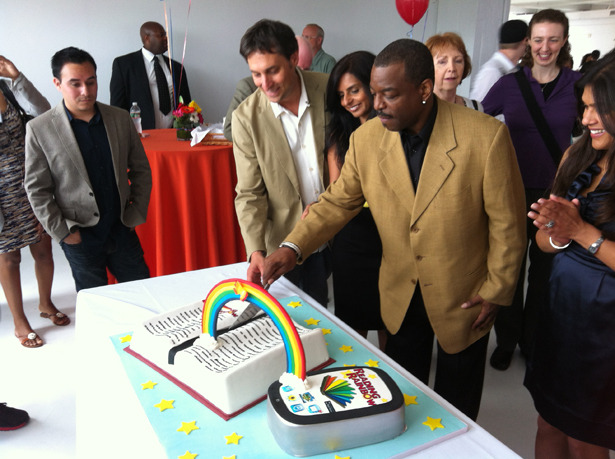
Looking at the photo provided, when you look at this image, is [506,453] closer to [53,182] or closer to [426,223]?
[426,223]

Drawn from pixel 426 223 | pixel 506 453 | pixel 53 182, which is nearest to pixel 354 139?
pixel 426 223

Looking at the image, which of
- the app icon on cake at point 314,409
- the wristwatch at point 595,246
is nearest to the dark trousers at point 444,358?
the wristwatch at point 595,246

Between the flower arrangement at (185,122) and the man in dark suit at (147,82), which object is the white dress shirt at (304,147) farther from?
the man in dark suit at (147,82)

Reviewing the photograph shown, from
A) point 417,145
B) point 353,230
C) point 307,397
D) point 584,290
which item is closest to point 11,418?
point 353,230

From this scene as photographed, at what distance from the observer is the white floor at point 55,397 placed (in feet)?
6.29

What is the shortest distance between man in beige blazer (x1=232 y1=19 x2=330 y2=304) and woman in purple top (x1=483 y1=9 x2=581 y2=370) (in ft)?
3.13

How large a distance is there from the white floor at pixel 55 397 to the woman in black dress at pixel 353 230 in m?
0.67

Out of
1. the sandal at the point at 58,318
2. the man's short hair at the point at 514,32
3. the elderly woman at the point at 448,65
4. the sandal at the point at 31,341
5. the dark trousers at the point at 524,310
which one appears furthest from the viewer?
the sandal at the point at 58,318

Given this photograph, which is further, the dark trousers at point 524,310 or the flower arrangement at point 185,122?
the flower arrangement at point 185,122

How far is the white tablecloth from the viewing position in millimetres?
913

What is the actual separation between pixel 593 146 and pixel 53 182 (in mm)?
2105

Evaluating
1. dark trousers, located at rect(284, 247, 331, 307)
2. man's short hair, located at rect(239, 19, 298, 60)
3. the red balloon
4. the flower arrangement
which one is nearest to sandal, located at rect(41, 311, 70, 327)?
the flower arrangement

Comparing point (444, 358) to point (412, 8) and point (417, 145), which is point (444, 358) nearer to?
point (417, 145)

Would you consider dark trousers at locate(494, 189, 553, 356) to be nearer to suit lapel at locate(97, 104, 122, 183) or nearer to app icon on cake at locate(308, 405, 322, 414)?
app icon on cake at locate(308, 405, 322, 414)
